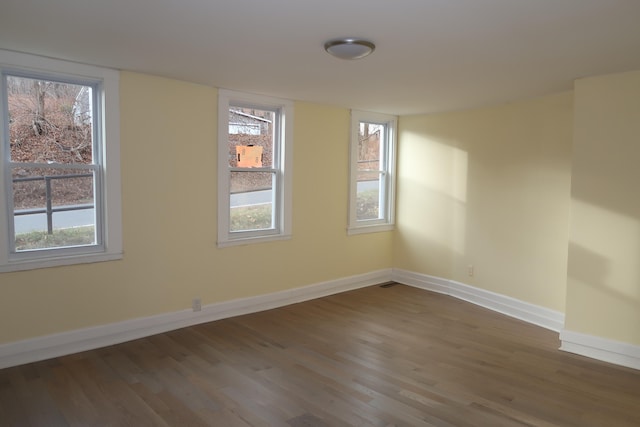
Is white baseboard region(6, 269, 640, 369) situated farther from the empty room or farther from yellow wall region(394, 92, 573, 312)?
yellow wall region(394, 92, 573, 312)

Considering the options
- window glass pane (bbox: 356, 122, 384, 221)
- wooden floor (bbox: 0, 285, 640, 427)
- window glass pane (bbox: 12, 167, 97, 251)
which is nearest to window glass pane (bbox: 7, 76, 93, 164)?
window glass pane (bbox: 12, 167, 97, 251)

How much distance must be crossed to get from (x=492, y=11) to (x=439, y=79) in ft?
5.17

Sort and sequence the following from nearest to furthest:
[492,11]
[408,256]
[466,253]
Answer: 1. [492,11]
2. [466,253]
3. [408,256]

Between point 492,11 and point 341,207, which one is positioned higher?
point 492,11

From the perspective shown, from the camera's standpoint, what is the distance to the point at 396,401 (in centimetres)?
302

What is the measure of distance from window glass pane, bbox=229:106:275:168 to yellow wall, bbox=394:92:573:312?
219 centimetres

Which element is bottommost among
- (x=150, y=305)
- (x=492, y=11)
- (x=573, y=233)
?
(x=150, y=305)

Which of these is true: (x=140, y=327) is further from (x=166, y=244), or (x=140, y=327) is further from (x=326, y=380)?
(x=326, y=380)

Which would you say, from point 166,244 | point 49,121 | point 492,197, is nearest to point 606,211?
point 492,197

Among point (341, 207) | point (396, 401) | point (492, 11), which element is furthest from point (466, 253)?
point (492, 11)

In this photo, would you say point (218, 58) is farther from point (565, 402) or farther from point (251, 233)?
point (565, 402)

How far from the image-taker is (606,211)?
3766 millimetres

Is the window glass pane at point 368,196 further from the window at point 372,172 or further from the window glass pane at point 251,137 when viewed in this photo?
the window glass pane at point 251,137

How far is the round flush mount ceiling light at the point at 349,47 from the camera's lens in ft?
9.35
